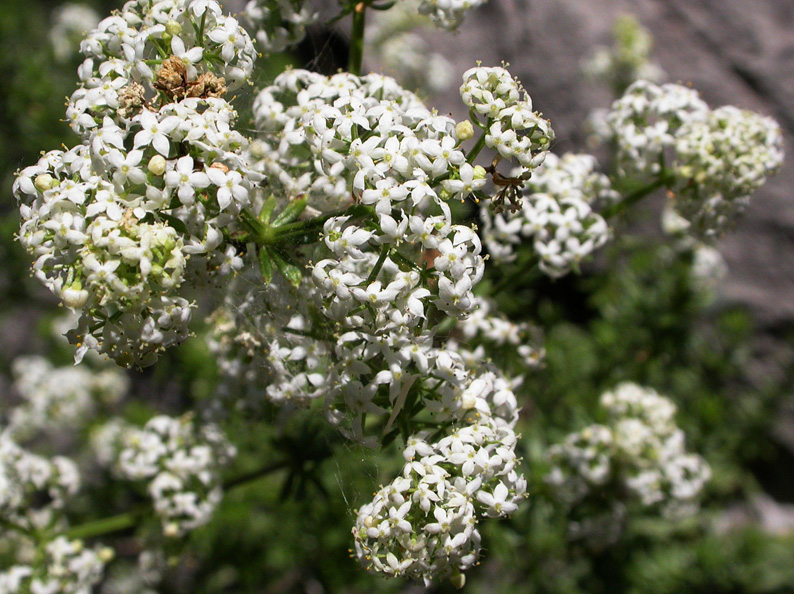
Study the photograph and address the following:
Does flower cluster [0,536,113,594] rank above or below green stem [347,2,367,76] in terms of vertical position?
below

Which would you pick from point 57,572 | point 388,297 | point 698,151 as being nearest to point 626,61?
point 698,151

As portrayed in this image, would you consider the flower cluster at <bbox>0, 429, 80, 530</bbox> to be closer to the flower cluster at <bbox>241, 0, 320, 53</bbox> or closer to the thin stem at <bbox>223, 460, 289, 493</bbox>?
the thin stem at <bbox>223, 460, 289, 493</bbox>

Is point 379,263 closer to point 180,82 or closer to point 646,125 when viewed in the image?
point 180,82

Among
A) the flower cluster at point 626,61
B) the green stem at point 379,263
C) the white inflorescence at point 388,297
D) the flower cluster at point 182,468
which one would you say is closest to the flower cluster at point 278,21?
the white inflorescence at point 388,297

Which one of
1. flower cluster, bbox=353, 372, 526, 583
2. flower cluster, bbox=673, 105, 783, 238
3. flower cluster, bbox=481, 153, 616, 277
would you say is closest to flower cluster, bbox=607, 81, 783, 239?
flower cluster, bbox=673, 105, 783, 238

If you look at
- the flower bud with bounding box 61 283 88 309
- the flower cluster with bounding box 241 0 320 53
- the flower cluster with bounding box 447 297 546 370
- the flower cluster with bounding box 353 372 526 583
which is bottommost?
the flower cluster with bounding box 447 297 546 370
